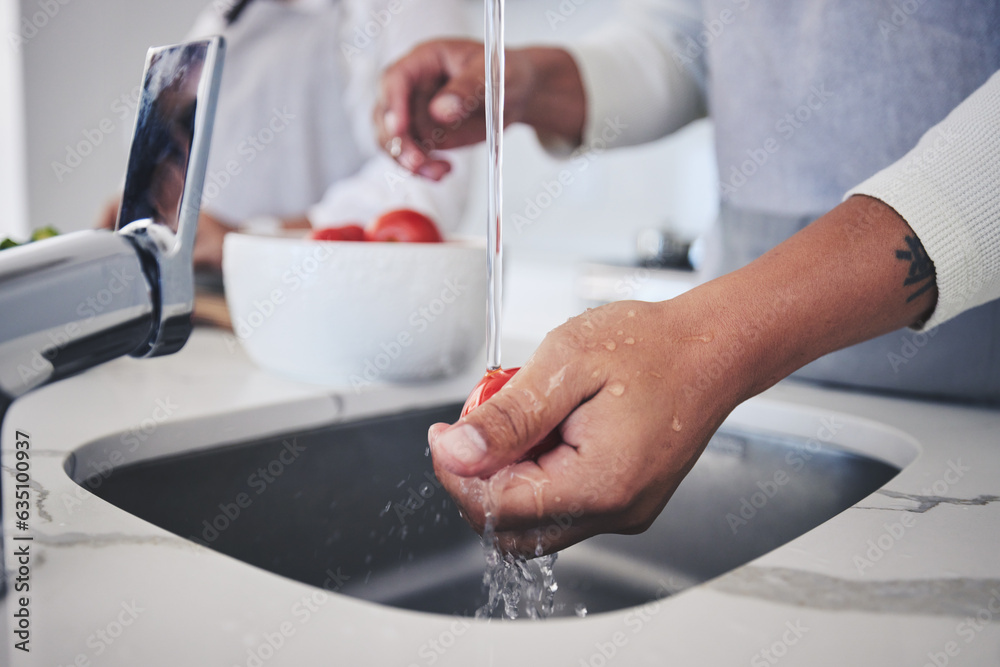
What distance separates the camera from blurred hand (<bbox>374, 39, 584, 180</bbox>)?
82cm

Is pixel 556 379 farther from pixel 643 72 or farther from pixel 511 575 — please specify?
pixel 643 72

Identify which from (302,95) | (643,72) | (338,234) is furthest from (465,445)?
(302,95)

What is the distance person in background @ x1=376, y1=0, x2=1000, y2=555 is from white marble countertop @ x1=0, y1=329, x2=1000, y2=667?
0.09m

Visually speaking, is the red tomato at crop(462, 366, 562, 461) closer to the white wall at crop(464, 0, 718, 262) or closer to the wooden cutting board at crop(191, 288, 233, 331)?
the wooden cutting board at crop(191, 288, 233, 331)

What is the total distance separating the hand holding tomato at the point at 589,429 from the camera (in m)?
0.36

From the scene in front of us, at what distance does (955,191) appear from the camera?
0.45 meters

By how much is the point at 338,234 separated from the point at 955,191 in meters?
0.54

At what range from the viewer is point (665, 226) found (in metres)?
3.23

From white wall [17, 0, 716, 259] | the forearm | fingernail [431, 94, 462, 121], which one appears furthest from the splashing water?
white wall [17, 0, 716, 259]

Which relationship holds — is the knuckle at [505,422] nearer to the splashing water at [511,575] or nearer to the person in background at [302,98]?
the splashing water at [511,575]

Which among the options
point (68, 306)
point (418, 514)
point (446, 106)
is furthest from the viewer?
point (446, 106)

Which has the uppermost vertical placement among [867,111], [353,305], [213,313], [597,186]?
[867,111]

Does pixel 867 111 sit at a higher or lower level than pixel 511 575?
higher

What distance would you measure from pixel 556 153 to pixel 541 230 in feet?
8.88
